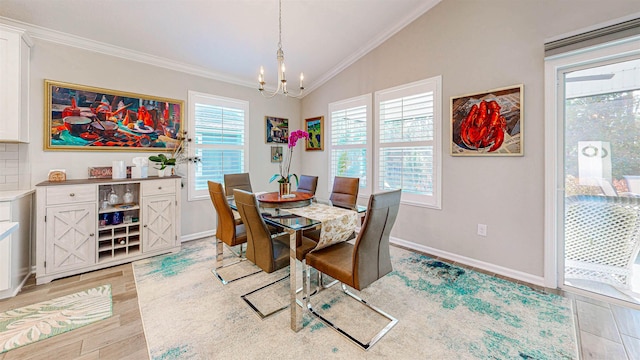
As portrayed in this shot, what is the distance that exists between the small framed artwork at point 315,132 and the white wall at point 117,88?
0.79 m

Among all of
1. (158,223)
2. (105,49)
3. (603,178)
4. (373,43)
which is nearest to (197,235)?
(158,223)

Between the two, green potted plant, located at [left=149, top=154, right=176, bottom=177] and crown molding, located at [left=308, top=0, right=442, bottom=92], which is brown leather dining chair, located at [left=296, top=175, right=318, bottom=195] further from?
crown molding, located at [left=308, top=0, right=442, bottom=92]

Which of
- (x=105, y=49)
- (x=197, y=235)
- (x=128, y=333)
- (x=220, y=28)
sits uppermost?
(x=220, y=28)

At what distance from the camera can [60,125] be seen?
9.27ft

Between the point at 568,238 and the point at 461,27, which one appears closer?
the point at 568,238

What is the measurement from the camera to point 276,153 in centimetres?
480

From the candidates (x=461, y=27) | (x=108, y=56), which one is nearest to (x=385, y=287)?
(x=461, y=27)

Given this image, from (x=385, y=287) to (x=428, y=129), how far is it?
2062mm

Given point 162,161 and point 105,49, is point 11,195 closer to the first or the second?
point 162,161

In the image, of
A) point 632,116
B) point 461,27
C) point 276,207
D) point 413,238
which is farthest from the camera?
point 413,238

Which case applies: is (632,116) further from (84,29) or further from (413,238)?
(84,29)

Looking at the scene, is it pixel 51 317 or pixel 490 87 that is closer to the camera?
pixel 51 317

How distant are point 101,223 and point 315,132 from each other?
11.3 feet

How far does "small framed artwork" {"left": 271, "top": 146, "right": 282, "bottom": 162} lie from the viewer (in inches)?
187
